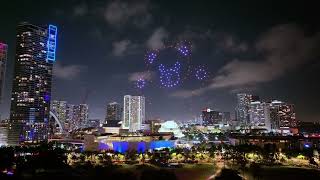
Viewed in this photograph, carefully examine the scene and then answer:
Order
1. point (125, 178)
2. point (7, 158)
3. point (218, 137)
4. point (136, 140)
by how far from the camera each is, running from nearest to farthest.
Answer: point (125, 178) → point (7, 158) → point (136, 140) → point (218, 137)

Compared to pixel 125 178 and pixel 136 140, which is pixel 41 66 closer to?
pixel 136 140

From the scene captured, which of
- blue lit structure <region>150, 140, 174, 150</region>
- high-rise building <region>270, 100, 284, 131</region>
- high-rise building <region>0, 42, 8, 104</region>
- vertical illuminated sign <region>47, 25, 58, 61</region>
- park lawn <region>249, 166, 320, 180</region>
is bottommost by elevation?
park lawn <region>249, 166, 320, 180</region>

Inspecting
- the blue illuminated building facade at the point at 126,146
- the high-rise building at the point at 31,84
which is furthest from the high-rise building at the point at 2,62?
the blue illuminated building facade at the point at 126,146

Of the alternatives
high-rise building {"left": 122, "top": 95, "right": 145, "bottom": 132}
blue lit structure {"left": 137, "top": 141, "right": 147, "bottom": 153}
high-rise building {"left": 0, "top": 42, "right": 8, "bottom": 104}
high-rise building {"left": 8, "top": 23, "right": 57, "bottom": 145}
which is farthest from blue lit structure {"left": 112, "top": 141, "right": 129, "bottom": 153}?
high-rise building {"left": 122, "top": 95, "right": 145, "bottom": 132}

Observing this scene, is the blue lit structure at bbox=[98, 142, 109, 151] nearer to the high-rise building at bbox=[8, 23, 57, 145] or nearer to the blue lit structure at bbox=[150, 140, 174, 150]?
the blue lit structure at bbox=[150, 140, 174, 150]

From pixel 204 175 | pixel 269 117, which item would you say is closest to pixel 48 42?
pixel 204 175
